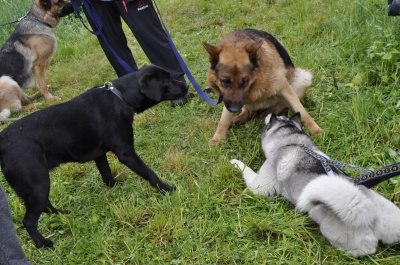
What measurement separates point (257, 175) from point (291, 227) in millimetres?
579

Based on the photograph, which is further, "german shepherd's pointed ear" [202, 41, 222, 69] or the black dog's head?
"german shepherd's pointed ear" [202, 41, 222, 69]

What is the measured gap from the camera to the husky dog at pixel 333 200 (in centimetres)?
211

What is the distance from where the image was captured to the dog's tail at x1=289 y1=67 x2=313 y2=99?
3967 millimetres

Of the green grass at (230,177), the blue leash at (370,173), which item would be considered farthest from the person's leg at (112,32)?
the blue leash at (370,173)

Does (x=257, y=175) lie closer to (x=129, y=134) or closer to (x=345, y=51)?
(x=129, y=134)

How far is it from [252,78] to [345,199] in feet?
5.61

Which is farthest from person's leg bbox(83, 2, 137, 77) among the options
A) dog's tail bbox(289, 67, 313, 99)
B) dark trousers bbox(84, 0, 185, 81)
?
dog's tail bbox(289, 67, 313, 99)

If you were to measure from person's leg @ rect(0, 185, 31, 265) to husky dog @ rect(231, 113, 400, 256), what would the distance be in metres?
1.60

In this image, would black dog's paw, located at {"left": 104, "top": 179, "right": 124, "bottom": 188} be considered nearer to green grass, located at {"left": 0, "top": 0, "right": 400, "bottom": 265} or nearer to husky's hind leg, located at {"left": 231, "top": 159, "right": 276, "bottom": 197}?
green grass, located at {"left": 0, "top": 0, "right": 400, "bottom": 265}

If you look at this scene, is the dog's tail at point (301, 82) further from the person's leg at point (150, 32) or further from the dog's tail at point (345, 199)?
the dog's tail at point (345, 199)

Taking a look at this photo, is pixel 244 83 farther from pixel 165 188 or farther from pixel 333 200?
pixel 333 200

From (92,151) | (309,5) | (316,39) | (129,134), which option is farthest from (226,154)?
(309,5)

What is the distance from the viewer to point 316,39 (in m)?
5.04

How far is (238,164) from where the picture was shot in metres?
3.27
